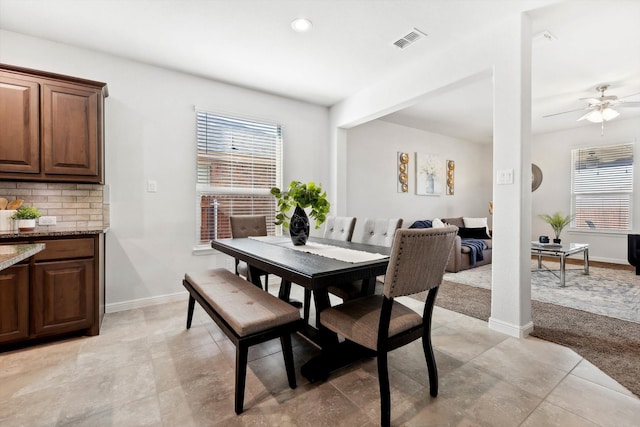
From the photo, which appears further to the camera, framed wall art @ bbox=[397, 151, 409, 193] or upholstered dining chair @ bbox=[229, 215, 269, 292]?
framed wall art @ bbox=[397, 151, 409, 193]

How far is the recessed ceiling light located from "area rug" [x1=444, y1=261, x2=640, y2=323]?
3.60 meters

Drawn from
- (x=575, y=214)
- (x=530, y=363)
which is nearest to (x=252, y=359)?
(x=530, y=363)

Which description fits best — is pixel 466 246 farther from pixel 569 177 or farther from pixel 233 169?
pixel 233 169

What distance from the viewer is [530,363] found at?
6.55 feet

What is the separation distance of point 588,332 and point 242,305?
9.20ft

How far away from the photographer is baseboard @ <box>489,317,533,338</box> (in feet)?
7.79

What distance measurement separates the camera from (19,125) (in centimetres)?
237

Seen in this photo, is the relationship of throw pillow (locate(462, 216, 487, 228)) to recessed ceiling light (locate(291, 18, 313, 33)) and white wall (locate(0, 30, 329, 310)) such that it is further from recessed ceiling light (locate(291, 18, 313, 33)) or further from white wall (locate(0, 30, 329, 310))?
recessed ceiling light (locate(291, 18, 313, 33))

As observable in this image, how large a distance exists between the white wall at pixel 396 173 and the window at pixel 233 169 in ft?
4.74

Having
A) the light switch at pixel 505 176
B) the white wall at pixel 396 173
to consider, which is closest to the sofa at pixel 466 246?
the white wall at pixel 396 173

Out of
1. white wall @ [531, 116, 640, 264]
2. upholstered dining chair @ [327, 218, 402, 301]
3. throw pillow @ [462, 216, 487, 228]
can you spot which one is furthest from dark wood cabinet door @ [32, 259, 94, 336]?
white wall @ [531, 116, 640, 264]

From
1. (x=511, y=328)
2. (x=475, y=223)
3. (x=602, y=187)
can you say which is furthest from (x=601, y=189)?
(x=511, y=328)

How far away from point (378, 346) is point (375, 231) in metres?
1.58

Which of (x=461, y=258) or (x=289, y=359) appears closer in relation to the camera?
(x=289, y=359)
